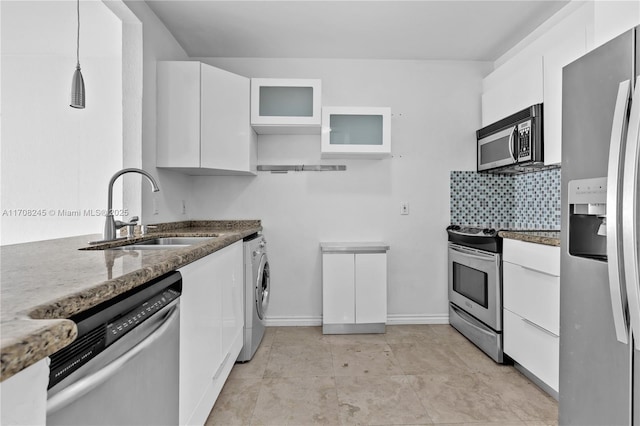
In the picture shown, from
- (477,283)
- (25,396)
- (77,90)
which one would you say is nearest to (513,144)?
(477,283)

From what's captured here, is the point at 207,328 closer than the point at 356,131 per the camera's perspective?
Yes

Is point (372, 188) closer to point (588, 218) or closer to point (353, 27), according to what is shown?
point (353, 27)

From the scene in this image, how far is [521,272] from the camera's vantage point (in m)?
2.14

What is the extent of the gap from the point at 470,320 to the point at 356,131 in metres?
1.84

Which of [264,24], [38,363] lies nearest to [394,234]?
[264,24]

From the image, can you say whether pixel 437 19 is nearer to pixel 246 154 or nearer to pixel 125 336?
pixel 246 154

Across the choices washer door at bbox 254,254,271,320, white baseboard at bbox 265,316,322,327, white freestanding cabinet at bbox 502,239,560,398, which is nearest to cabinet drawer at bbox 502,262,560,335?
white freestanding cabinet at bbox 502,239,560,398

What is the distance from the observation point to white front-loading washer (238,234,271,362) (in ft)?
7.85

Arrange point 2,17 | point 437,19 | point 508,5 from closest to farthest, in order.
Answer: point 2,17
point 508,5
point 437,19

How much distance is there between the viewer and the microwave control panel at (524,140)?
2367 millimetres

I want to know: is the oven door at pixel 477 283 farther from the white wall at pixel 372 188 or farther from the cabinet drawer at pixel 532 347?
the white wall at pixel 372 188

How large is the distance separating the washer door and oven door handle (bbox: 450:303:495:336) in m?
1.68

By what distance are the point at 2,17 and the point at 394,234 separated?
3.15 meters

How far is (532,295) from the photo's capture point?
2033 millimetres
